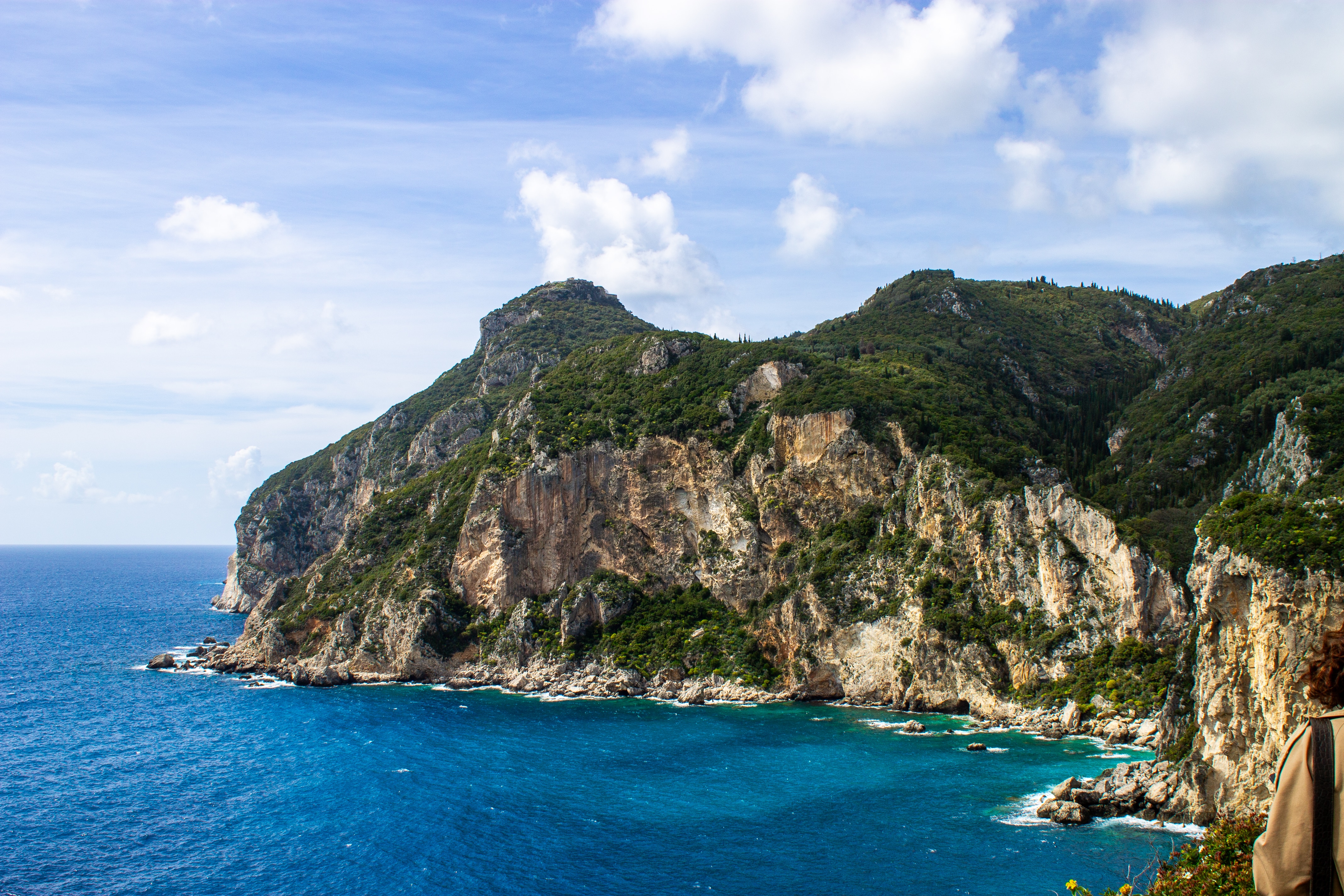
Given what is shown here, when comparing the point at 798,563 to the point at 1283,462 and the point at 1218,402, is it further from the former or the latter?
the point at 1218,402

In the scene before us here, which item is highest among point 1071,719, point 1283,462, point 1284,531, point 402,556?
point 1283,462

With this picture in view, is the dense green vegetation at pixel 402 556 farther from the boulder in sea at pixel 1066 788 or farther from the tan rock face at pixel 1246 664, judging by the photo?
the tan rock face at pixel 1246 664

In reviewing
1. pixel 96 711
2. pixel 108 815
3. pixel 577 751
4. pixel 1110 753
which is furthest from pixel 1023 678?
pixel 96 711

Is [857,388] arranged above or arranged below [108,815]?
above

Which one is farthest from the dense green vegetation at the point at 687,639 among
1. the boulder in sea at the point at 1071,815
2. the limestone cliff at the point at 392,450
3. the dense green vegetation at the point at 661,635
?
the limestone cliff at the point at 392,450

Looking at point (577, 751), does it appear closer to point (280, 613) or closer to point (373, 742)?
point (373, 742)

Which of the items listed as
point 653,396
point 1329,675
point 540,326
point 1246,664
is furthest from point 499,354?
point 1329,675
